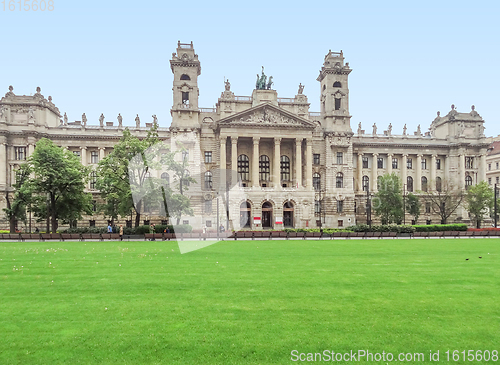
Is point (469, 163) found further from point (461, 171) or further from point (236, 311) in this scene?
point (236, 311)

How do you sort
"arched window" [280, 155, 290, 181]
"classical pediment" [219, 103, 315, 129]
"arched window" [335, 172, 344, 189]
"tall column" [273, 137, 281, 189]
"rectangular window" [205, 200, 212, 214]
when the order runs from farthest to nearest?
"arched window" [335, 172, 344, 189], "arched window" [280, 155, 290, 181], "tall column" [273, 137, 281, 189], "classical pediment" [219, 103, 315, 129], "rectangular window" [205, 200, 212, 214]

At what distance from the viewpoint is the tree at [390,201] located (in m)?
57.7

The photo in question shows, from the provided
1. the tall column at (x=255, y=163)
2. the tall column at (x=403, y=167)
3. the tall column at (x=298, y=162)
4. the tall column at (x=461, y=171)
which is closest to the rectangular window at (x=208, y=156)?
the tall column at (x=255, y=163)

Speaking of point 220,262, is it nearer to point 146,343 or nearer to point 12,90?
point 146,343

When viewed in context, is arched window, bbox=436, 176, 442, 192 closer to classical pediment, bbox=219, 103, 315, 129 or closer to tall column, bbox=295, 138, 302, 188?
tall column, bbox=295, 138, 302, 188

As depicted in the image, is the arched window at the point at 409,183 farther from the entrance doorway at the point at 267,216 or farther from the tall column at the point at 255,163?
the tall column at the point at 255,163

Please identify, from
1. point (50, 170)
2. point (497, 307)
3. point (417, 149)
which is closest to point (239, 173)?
point (50, 170)

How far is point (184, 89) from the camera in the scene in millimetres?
64062

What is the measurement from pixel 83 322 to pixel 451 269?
16392 mm

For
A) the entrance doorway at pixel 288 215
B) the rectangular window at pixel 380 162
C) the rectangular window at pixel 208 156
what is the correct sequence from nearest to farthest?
the entrance doorway at pixel 288 215 < the rectangular window at pixel 208 156 < the rectangular window at pixel 380 162

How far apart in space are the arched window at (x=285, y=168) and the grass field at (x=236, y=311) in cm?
4912

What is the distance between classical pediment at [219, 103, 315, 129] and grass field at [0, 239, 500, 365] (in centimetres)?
4591

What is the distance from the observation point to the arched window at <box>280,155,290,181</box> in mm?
67125

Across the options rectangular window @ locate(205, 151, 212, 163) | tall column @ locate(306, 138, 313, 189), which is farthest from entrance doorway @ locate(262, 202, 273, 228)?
rectangular window @ locate(205, 151, 212, 163)
